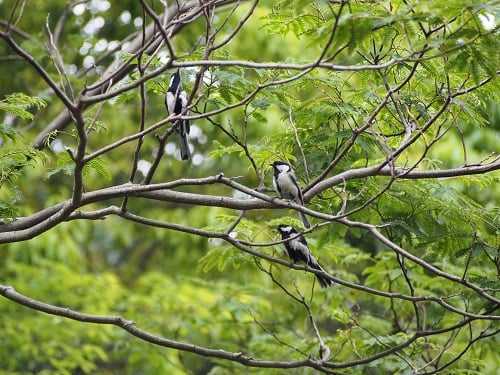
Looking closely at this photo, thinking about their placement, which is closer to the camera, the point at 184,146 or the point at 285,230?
the point at 285,230

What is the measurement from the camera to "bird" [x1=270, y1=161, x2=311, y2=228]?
4.37 m

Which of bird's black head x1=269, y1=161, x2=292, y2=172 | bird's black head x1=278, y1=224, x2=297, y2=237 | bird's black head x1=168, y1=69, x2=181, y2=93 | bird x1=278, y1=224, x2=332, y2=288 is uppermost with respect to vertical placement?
bird's black head x1=168, y1=69, x2=181, y2=93

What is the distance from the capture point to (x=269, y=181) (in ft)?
20.5

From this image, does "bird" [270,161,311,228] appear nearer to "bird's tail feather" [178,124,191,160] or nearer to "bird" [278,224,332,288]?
"bird" [278,224,332,288]

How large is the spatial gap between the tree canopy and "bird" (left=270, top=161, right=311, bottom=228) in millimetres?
72

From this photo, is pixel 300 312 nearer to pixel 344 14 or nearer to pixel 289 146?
pixel 289 146

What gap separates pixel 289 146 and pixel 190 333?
385 cm

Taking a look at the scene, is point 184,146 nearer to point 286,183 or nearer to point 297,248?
point 297,248

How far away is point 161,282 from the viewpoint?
32.8 feet

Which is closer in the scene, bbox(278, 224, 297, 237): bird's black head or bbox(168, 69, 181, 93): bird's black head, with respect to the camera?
bbox(168, 69, 181, 93): bird's black head

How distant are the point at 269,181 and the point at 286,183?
5.69 feet

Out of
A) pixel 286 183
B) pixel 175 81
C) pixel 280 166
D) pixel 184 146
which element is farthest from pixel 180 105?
pixel 286 183

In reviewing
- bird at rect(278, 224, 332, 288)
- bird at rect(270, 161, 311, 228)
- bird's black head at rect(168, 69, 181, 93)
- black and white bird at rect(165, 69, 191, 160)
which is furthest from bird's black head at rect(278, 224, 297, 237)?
bird's black head at rect(168, 69, 181, 93)

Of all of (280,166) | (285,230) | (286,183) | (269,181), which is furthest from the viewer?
(269,181)
